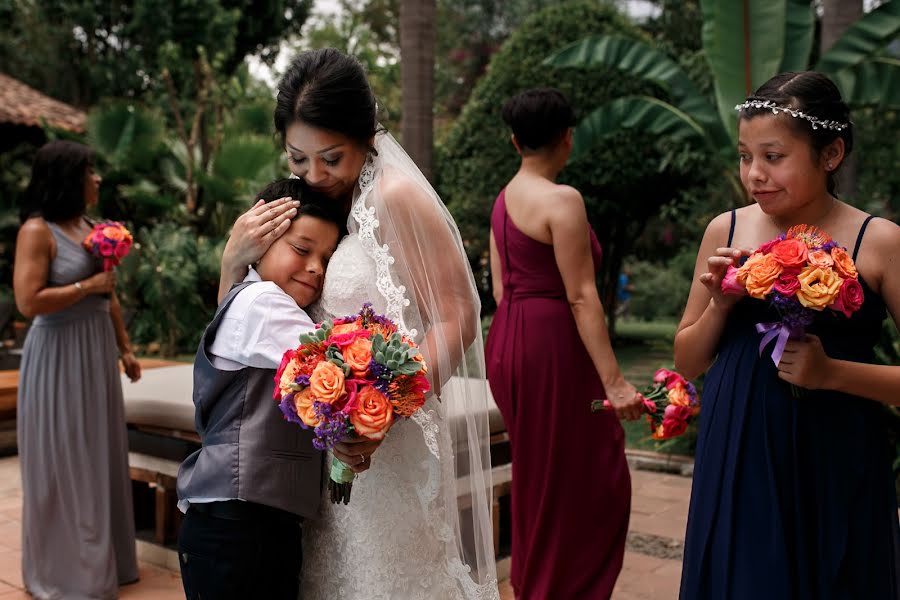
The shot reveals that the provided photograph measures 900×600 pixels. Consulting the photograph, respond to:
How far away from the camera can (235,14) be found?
20.7 metres

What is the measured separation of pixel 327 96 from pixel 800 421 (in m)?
1.45

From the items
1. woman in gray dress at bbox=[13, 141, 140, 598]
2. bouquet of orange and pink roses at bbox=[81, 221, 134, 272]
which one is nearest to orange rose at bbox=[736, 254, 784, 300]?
bouquet of orange and pink roses at bbox=[81, 221, 134, 272]

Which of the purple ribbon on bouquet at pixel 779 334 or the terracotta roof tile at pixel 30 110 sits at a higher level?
the terracotta roof tile at pixel 30 110

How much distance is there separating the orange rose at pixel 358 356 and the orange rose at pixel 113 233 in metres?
2.91

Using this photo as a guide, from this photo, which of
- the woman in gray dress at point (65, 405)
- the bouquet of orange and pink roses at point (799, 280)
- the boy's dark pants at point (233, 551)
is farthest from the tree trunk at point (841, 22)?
the boy's dark pants at point (233, 551)

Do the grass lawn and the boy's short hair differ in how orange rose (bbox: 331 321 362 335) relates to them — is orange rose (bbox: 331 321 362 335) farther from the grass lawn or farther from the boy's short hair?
the grass lawn

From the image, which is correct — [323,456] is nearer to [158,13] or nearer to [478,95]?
[478,95]

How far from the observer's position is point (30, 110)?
1563cm

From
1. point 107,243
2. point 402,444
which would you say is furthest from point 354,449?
point 107,243

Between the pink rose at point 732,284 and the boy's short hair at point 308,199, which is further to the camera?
the boy's short hair at point 308,199

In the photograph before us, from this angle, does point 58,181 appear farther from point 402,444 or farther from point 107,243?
point 402,444

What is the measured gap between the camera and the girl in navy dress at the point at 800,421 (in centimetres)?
213

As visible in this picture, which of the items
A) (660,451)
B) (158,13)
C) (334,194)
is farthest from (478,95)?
(158,13)

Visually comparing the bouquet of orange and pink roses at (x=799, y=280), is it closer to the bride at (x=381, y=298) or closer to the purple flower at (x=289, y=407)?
the bride at (x=381, y=298)
